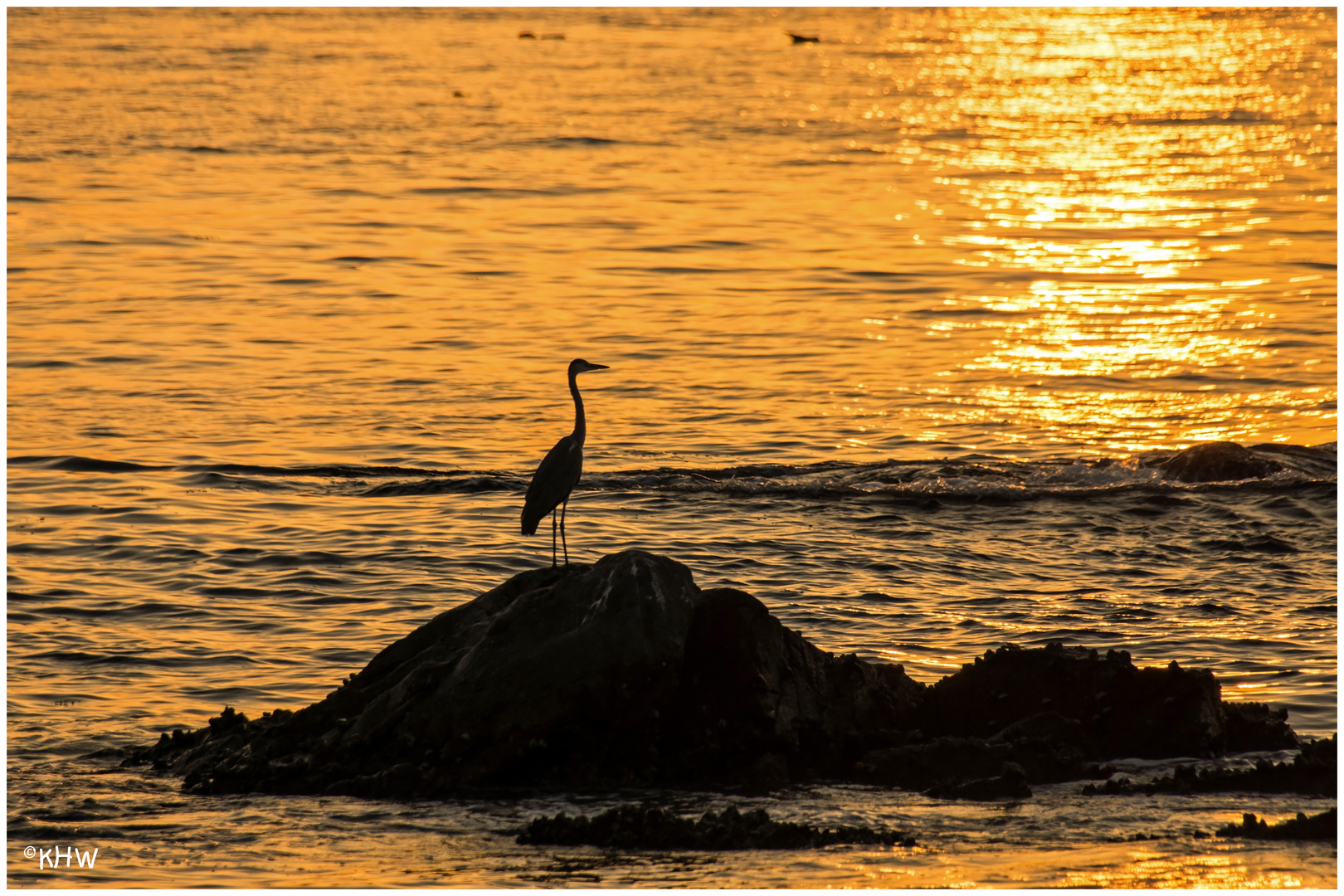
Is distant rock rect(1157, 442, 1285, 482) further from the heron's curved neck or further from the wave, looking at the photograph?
the heron's curved neck

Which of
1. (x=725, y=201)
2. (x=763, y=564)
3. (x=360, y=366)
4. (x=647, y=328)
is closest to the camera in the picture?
(x=763, y=564)

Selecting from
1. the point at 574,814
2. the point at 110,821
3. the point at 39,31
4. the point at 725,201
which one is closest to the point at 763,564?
the point at 574,814

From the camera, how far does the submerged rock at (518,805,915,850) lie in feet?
24.9

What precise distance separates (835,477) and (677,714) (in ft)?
26.7

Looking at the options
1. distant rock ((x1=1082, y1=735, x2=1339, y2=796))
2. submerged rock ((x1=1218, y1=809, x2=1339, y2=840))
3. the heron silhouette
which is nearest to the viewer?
submerged rock ((x1=1218, y1=809, x2=1339, y2=840))

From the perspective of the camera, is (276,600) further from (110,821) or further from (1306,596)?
(1306,596)

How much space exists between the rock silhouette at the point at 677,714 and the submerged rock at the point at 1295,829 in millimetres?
1134

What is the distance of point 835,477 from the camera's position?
1656 centimetres

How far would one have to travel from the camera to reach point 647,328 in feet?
72.8

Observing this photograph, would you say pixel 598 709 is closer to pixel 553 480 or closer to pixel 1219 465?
pixel 553 480

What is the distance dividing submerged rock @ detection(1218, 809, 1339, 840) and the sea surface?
0.15m

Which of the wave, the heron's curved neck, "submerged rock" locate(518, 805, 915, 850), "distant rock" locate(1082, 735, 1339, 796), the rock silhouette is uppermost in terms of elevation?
the heron's curved neck

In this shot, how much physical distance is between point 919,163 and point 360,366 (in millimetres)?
16441

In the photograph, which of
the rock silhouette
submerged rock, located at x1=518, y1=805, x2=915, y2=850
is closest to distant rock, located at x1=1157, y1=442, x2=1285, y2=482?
the rock silhouette
